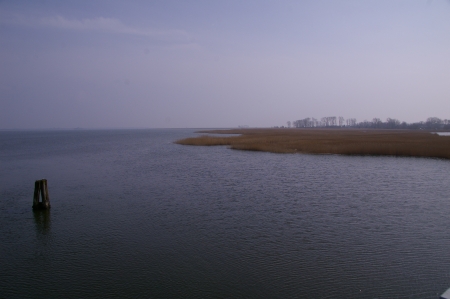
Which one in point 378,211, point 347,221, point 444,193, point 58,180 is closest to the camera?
point 347,221

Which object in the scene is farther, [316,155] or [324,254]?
[316,155]

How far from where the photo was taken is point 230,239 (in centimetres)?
884

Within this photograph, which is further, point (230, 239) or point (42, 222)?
point (42, 222)

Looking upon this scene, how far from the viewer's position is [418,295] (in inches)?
234

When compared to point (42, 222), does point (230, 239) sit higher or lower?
lower

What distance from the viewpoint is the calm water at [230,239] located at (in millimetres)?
6449

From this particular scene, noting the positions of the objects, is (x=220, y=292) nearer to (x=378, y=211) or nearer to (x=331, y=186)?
(x=378, y=211)

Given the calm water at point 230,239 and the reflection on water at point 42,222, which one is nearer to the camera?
the calm water at point 230,239

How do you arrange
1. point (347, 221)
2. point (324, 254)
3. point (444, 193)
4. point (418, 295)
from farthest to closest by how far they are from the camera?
point (444, 193), point (347, 221), point (324, 254), point (418, 295)

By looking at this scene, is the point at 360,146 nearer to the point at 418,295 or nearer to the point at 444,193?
the point at 444,193

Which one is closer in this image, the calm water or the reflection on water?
the calm water

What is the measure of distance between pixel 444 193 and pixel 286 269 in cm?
1025

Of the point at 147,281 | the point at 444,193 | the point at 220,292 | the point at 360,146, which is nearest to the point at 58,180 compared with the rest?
the point at 147,281

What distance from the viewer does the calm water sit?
254 inches
